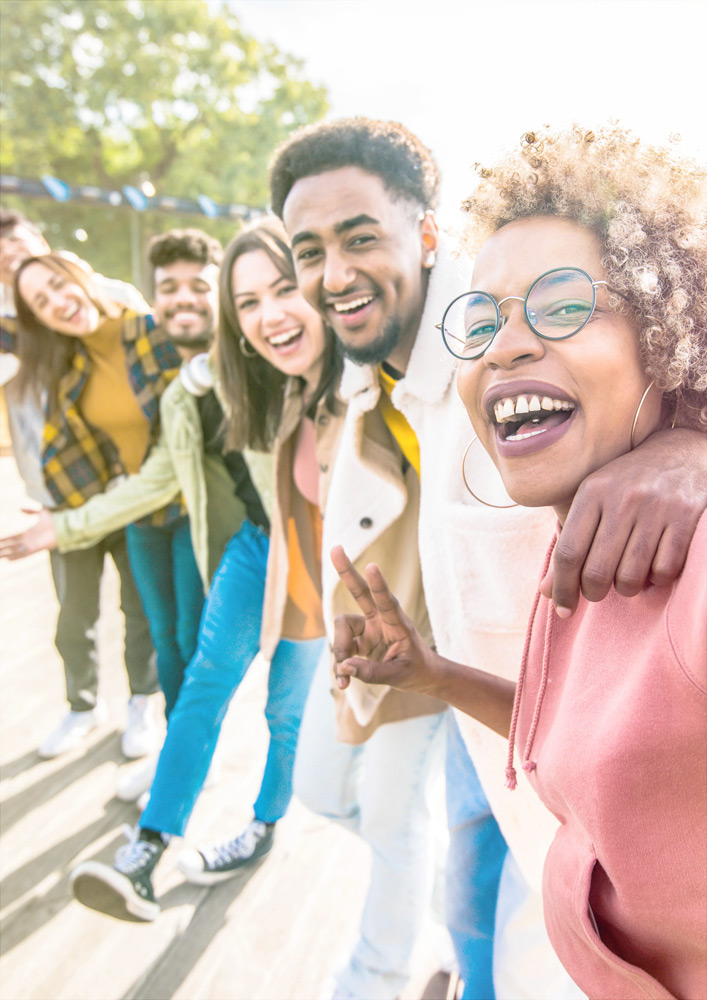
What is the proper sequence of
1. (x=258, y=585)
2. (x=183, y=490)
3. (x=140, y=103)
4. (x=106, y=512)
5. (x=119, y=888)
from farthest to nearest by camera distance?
(x=140, y=103) < (x=106, y=512) < (x=183, y=490) < (x=258, y=585) < (x=119, y=888)

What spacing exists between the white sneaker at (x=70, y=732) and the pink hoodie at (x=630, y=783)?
93.1 inches

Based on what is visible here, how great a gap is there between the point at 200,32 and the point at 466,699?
19.7 m

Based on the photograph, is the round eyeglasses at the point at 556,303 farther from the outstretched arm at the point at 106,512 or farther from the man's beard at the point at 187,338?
the man's beard at the point at 187,338

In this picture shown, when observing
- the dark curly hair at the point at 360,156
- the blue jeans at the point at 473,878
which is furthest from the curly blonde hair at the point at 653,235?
the blue jeans at the point at 473,878

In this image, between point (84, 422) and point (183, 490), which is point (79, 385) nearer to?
point (84, 422)

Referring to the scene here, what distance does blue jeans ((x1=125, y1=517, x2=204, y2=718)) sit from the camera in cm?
278

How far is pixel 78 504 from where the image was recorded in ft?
9.37

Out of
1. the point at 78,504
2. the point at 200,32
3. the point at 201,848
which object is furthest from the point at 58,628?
the point at 200,32

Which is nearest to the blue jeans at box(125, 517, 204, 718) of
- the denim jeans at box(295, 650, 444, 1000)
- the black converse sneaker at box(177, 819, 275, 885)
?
the black converse sneaker at box(177, 819, 275, 885)

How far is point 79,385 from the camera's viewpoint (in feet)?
9.30

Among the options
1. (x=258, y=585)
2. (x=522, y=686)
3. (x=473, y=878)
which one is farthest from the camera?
(x=258, y=585)

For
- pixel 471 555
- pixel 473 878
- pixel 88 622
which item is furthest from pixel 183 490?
pixel 473 878

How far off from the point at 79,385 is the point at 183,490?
2.24ft

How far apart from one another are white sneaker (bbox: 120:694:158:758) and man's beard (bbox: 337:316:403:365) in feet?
6.52
